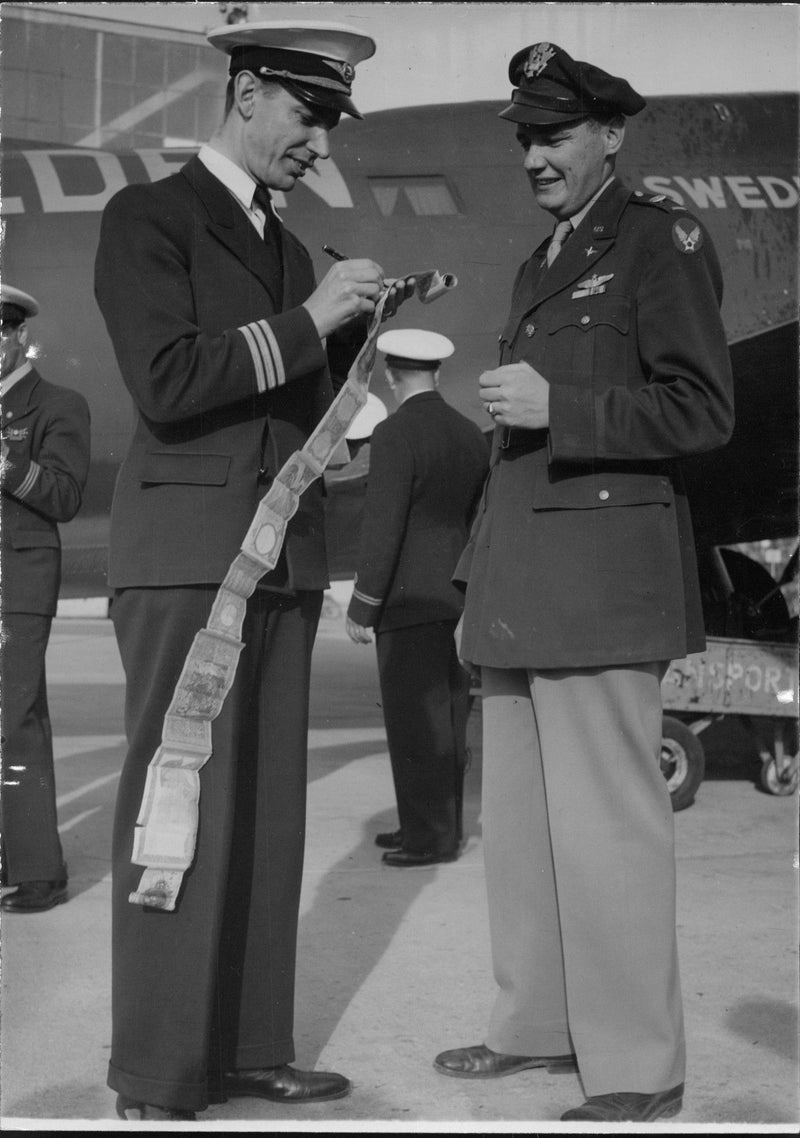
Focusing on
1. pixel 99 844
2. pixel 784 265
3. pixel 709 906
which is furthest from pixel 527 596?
pixel 784 265

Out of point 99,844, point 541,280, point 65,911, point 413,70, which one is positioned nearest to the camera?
point 541,280

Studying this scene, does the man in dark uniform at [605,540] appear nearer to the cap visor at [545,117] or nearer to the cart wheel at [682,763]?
the cap visor at [545,117]

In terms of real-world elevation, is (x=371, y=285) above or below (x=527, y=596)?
above

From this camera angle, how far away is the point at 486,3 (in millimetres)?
2439

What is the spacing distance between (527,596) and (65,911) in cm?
207

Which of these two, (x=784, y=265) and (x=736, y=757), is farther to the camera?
(x=736, y=757)

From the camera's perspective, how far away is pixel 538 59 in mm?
2293

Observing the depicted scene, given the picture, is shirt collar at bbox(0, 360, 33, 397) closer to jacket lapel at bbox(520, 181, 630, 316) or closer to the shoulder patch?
jacket lapel at bbox(520, 181, 630, 316)

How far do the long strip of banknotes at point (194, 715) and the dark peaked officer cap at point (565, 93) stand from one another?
1.43ft

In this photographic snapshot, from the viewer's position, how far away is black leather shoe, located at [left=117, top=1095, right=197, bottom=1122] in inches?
83.1

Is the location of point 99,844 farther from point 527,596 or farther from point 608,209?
point 608,209

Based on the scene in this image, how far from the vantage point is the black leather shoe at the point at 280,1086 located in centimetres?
230

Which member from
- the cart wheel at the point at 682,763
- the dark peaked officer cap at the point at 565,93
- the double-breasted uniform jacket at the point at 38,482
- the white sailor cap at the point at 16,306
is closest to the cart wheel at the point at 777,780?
the cart wheel at the point at 682,763

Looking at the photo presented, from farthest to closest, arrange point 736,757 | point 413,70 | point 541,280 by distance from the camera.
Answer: point 736,757 < point 413,70 < point 541,280
